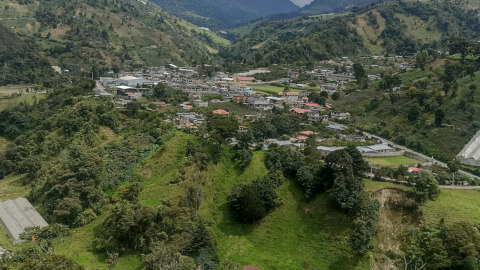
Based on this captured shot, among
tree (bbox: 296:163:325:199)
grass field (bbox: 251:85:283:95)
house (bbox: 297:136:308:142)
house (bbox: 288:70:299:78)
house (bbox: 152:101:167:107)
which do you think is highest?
house (bbox: 288:70:299:78)

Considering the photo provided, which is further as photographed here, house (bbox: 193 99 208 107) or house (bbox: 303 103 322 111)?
house (bbox: 303 103 322 111)

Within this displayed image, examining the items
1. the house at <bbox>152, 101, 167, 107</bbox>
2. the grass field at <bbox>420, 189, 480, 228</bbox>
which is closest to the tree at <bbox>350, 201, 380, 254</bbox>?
the grass field at <bbox>420, 189, 480, 228</bbox>

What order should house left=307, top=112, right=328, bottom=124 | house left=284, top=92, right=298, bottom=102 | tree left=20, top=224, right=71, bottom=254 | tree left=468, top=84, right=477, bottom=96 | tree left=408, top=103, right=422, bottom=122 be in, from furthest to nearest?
house left=284, top=92, right=298, bottom=102 < house left=307, top=112, right=328, bottom=124 < tree left=468, top=84, right=477, bottom=96 < tree left=408, top=103, right=422, bottom=122 < tree left=20, top=224, right=71, bottom=254

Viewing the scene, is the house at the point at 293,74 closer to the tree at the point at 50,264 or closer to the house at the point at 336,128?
the house at the point at 336,128

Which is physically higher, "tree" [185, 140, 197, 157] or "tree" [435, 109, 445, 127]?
"tree" [435, 109, 445, 127]

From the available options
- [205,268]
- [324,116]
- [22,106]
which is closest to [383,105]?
[324,116]

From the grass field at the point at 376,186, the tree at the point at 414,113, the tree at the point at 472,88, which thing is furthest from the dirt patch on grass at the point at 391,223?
the tree at the point at 472,88

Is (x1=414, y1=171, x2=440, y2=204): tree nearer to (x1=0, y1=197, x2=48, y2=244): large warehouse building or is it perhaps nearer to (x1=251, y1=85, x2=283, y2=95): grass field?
(x1=0, y1=197, x2=48, y2=244): large warehouse building

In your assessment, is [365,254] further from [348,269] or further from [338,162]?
[338,162]
